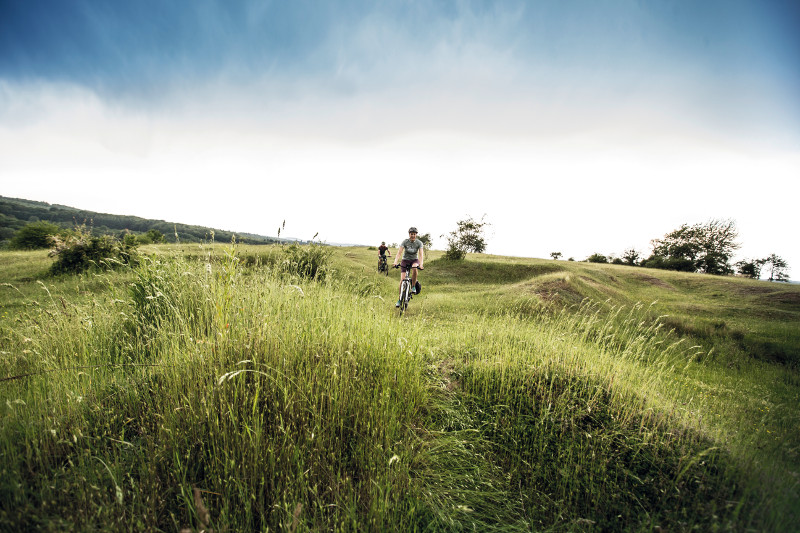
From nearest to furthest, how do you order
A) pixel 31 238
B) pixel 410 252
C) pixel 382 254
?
pixel 410 252, pixel 382 254, pixel 31 238

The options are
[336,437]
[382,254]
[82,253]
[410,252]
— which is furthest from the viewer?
[382,254]

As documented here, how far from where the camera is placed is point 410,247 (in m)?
12.4

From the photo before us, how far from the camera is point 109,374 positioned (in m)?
3.42

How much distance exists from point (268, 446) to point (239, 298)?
2.09m

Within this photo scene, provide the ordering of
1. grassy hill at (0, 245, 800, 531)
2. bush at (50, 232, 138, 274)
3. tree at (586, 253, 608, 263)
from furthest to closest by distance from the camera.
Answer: tree at (586, 253, 608, 263), bush at (50, 232, 138, 274), grassy hill at (0, 245, 800, 531)

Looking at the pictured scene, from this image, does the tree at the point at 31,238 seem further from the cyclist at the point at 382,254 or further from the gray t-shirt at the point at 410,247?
the gray t-shirt at the point at 410,247

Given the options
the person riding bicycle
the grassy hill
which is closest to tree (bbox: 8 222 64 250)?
the person riding bicycle

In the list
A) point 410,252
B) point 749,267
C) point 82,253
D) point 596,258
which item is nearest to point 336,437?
point 410,252

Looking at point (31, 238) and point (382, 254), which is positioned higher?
point (382, 254)

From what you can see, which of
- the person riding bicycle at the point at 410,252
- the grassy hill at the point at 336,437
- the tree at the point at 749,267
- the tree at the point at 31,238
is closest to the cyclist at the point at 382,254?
the person riding bicycle at the point at 410,252

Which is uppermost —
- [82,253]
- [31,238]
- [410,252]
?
[410,252]

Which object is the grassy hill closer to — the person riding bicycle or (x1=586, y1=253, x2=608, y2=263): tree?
the person riding bicycle

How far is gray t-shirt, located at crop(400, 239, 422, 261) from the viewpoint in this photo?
1228 cm

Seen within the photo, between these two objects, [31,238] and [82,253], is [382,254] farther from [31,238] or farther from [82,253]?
[31,238]
